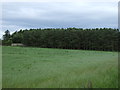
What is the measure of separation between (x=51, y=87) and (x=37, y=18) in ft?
5.01

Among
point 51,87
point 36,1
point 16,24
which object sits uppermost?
point 36,1

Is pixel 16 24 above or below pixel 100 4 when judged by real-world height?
below

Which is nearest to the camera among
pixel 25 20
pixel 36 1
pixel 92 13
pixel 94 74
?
pixel 94 74

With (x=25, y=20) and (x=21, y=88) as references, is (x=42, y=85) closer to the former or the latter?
(x=21, y=88)

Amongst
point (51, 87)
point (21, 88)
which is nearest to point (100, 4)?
point (51, 87)

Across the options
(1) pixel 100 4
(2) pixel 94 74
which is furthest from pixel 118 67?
(1) pixel 100 4

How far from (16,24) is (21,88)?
50.1 inches

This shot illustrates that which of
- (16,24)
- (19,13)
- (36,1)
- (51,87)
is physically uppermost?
(36,1)

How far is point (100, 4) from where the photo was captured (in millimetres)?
2561

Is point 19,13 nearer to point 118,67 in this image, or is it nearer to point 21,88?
point 21,88

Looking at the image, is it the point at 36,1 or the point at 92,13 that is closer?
the point at 36,1

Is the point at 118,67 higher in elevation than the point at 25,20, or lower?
lower

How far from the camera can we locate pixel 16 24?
2504mm

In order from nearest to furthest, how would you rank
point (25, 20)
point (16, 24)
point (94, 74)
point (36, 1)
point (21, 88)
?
1. point (21, 88)
2. point (94, 74)
3. point (36, 1)
4. point (16, 24)
5. point (25, 20)
